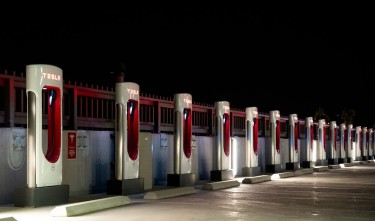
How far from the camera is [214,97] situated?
2581 inches

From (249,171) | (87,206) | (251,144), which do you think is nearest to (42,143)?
(87,206)

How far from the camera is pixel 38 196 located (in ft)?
44.8

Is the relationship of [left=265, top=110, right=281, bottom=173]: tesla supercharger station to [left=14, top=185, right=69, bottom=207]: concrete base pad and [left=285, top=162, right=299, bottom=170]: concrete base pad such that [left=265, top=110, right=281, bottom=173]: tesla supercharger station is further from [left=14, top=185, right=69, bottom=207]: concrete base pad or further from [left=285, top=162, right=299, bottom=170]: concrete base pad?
[left=14, top=185, right=69, bottom=207]: concrete base pad

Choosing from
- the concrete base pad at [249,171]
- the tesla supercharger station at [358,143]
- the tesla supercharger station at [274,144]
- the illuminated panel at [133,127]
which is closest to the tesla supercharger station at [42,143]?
the illuminated panel at [133,127]

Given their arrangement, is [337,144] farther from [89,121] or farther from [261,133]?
[89,121]

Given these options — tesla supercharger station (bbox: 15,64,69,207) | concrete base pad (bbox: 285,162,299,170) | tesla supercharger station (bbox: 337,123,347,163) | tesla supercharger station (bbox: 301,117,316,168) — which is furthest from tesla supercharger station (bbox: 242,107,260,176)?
tesla supercharger station (bbox: 337,123,347,163)

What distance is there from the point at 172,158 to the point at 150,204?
704 cm

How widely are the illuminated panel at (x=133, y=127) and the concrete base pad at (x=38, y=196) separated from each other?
138 inches

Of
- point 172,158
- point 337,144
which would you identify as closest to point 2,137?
point 172,158

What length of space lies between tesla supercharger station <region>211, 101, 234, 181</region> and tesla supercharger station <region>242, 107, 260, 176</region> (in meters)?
2.25

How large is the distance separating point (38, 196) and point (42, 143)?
147 centimetres

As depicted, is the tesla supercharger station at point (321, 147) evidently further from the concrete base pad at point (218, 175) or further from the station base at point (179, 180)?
the station base at point (179, 180)

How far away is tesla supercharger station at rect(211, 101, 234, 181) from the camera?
899 inches

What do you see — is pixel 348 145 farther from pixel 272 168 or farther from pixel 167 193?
pixel 167 193
